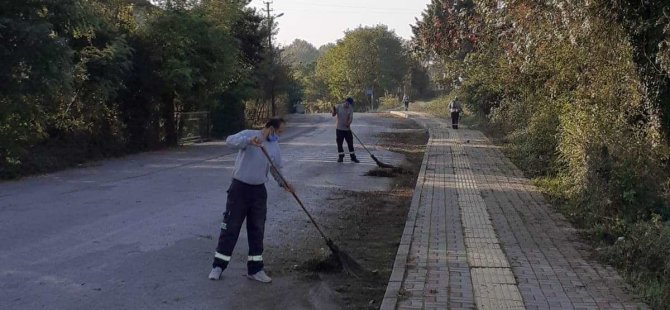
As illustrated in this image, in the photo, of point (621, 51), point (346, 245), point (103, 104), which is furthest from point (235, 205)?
point (103, 104)

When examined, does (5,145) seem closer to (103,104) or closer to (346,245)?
(103,104)

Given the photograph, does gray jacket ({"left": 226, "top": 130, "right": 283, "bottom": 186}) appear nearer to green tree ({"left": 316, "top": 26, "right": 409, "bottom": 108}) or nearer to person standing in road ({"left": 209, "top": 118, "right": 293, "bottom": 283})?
person standing in road ({"left": 209, "top": 118, "right": 293, "bottom": 283})

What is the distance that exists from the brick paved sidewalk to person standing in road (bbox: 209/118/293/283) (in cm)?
132

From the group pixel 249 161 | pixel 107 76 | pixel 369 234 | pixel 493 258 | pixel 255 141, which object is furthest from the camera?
pixel 107 76

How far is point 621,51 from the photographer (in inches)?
418

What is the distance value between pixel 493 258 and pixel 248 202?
258 cm

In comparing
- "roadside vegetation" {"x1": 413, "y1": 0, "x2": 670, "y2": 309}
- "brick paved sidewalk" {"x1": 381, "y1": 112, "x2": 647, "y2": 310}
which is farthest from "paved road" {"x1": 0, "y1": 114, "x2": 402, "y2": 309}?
"roadside vegetation" {"x1": 413, "y1": 0, "x2": 670, "y2": 309}

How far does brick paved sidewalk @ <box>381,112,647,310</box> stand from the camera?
597cm

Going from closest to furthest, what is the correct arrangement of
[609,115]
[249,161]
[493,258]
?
[249,161] → [493,258] → [609,115]

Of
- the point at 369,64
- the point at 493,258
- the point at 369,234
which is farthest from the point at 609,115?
the point at 369,64

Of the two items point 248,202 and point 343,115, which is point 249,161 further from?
point 343,115

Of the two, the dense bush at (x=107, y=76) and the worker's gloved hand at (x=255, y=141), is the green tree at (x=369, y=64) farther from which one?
the worker's gloved hand at (x=255, y=141)

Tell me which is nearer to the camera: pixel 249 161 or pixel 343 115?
pixel 249 161

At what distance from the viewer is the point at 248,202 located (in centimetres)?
684
